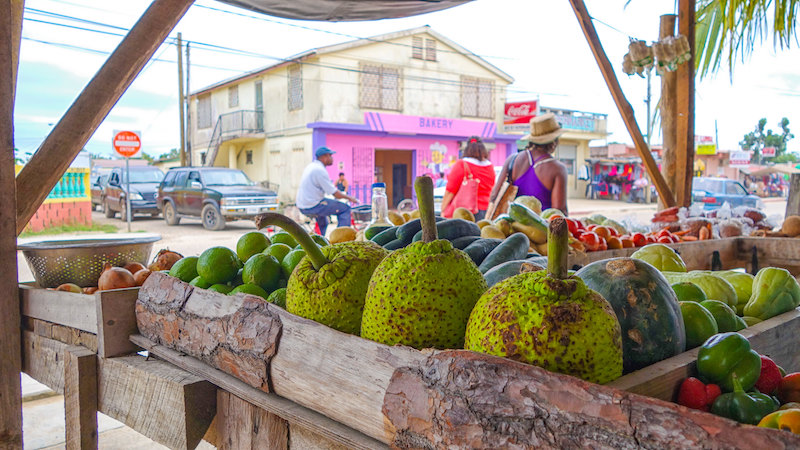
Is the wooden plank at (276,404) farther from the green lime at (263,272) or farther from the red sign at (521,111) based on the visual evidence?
the red sign at (521,111)

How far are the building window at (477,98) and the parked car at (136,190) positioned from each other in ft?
41.8

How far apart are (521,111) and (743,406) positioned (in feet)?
76.6

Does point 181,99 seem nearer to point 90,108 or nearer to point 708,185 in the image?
point 708,185

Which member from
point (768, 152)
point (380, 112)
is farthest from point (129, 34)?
point (768, 152)

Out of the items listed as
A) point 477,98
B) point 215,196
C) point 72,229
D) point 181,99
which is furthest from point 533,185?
point 477,98

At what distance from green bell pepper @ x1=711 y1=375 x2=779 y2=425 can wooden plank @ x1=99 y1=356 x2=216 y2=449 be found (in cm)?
132

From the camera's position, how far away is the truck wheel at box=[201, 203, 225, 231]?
14.5 m

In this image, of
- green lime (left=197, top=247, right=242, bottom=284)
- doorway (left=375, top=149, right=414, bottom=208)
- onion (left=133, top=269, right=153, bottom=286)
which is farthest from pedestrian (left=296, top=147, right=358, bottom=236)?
doorway (left=375, top=149, right=414, bottom=208)

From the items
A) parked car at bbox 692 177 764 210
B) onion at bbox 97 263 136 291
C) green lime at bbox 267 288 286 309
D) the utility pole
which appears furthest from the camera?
the utility pole

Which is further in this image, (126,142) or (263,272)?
(126,142)

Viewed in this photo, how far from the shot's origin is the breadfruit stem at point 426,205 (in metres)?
1.16

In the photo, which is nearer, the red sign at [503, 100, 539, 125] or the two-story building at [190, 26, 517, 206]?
the two-story building at [190, 26, 517, 206]

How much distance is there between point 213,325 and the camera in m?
1.55

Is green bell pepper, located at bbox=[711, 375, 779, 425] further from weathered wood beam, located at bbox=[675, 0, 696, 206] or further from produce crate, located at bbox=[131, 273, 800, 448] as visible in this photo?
weathered wood beam, located at bbox=[675, 0, 696, 206]
